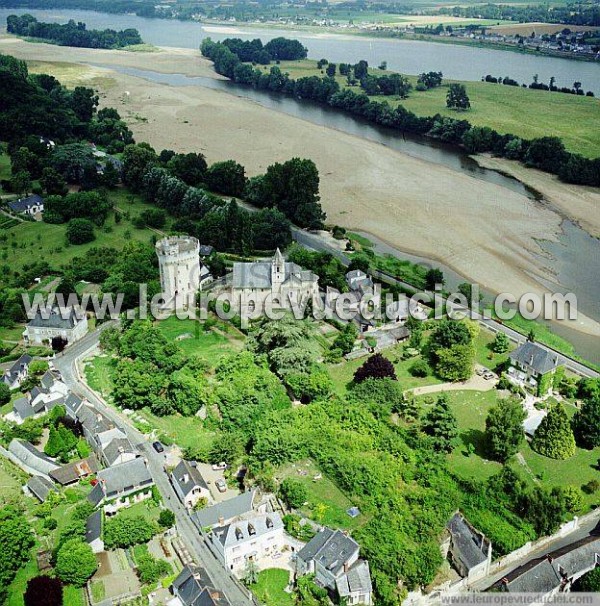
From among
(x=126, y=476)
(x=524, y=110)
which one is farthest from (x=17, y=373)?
(x=524, y=110)

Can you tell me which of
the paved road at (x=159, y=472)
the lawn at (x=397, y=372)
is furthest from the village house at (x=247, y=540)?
the lawn at (x=397, y=372)

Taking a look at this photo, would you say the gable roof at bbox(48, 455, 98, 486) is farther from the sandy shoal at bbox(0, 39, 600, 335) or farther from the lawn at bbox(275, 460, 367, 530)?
the sandy shoal at bbox(0, 39, 600, 335)

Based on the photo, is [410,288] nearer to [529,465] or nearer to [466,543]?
[529,465]

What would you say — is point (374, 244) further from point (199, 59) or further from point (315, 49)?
point (315, 49)

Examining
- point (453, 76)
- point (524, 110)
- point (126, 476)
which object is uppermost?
point (453, 76)

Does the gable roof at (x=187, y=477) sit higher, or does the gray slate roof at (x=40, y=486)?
the gable roof at (x=187, y=477)

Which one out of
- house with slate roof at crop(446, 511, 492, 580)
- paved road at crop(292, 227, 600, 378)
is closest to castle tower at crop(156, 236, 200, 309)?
paved road at crop(292, 227, 600, 378)

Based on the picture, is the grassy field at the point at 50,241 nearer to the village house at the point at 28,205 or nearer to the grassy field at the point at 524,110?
the village house at the point at 28,205
